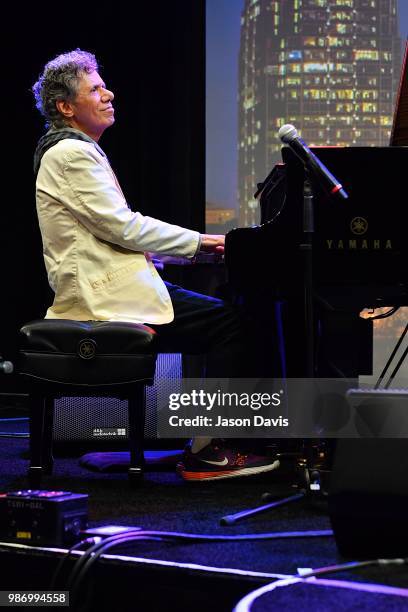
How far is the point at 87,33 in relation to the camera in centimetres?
527

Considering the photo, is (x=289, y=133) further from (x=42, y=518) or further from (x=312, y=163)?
(x=42, y=518)

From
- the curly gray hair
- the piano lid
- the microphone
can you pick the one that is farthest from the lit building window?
the microphone

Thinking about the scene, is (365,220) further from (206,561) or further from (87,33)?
(87,33)

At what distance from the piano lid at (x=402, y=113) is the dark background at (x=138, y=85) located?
7.41ft

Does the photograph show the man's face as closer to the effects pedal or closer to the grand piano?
the grand piano

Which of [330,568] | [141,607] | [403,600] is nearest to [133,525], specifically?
[141,607]

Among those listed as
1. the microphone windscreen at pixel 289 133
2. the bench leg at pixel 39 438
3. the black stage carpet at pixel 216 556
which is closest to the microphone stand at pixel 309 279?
the microphone windscreen at pixel 289 133

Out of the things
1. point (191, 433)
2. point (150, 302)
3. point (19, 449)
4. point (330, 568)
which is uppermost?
point (150, 302)

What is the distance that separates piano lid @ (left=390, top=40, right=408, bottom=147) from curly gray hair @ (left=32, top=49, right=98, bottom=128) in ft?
3.39

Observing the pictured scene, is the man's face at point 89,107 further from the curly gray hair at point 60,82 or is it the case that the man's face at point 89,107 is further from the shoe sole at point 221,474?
the shoe sole at point 221,474

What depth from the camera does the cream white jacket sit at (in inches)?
110

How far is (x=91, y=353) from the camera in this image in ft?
8.77

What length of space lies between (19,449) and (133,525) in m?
1.56

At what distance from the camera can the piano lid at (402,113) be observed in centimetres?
285
